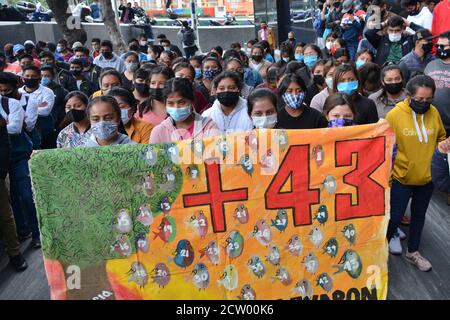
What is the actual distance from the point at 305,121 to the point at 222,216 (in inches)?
52.3

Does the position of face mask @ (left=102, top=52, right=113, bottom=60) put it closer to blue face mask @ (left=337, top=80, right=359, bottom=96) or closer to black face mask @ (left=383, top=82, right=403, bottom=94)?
blue face mask @ (left=337, top=80, right=359, bottom=96)

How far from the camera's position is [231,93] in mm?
4160

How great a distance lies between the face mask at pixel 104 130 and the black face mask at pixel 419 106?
7.06 feet

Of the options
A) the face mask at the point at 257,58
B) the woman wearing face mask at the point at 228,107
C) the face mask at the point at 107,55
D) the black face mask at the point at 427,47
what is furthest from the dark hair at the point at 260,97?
the face mask at the point at 107,55

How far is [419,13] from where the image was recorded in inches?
299

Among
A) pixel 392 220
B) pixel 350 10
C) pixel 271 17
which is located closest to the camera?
pixel 392 220

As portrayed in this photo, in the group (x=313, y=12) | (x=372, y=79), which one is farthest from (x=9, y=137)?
(x=313, y=12)

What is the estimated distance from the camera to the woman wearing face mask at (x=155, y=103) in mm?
4445

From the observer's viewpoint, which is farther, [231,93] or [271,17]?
[271,17]

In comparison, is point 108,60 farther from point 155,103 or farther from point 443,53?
point 443,53

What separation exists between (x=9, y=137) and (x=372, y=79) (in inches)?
144

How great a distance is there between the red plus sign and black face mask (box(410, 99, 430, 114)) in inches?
58.2

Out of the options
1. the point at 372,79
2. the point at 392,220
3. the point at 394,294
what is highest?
the point at 372,79

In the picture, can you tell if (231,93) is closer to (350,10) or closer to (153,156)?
(153,156)
